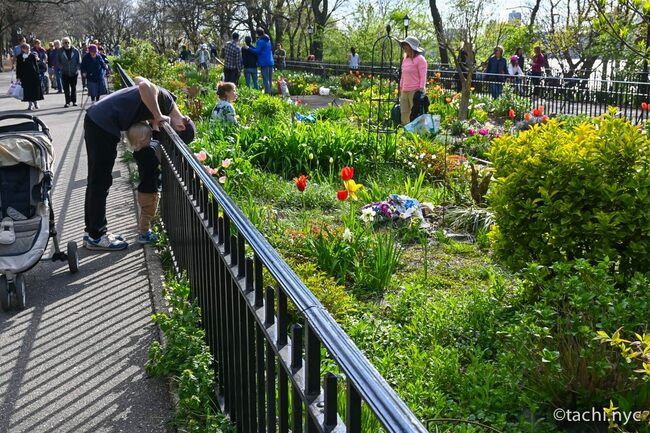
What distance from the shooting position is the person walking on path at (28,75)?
18.8 meters

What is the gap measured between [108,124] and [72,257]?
1.04m

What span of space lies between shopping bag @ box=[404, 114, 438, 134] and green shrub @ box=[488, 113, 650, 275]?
670 centimetres

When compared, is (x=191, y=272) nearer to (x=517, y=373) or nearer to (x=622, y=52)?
(x=517, y=373)

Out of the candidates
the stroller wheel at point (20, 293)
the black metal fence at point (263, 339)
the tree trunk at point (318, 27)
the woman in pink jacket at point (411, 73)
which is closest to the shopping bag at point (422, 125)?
the woman in pink jacket at point (411, 73)

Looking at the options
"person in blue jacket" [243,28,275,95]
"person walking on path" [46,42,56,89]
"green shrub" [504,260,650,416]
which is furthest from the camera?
"person walking on path" [46,42,56,89]

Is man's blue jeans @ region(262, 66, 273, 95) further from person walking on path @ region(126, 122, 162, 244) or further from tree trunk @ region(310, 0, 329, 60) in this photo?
tree trunk @ region(310, 0, 329, 60)

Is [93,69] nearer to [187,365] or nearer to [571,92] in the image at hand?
[571,92]

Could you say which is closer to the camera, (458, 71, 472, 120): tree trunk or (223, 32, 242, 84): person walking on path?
(458, 71, 472, 120): tree trunk

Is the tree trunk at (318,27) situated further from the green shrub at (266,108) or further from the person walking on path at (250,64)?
the green shrub at (266,108)

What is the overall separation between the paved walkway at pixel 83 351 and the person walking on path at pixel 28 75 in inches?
525

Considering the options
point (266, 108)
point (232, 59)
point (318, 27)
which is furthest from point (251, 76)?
point (318, 27)

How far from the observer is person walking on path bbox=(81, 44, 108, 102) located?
19125 millimetres

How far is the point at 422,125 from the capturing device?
11734 mm

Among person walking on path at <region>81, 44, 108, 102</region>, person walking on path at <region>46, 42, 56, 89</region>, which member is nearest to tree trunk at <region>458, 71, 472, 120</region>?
person walking on path at <region>81, 44, 108, 102</region>
